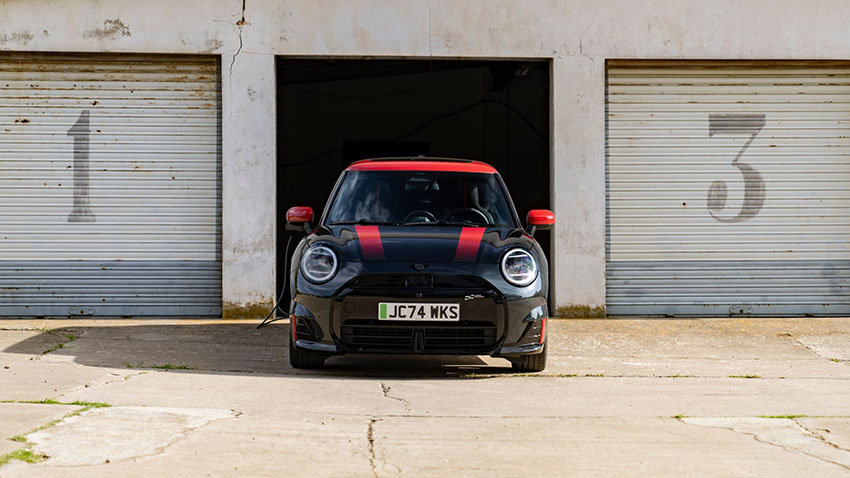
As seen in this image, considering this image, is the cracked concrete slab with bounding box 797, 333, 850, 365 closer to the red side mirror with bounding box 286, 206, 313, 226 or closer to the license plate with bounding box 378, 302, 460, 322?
the license plate with bounding box 378, 302, 460, 322

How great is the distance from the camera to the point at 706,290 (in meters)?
11.8

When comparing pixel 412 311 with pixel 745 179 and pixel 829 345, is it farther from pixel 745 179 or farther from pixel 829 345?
pixel 745 179

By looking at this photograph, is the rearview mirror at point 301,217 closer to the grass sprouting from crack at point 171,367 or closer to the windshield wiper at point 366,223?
the windshield wiper at point 366,223

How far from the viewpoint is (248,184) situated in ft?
37.6

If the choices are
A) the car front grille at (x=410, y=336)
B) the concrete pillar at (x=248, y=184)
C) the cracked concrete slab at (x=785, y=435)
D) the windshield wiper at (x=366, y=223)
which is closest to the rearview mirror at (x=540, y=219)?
the windshield wiper at (x=366, y=223)

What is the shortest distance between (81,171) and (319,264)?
17.7 feet

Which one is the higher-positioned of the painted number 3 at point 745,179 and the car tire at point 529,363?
the painted number 3 at point 745,179

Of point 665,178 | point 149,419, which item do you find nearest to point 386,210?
point 149,419

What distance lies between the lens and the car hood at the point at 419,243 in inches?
278

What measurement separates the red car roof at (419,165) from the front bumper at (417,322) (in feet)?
5.31

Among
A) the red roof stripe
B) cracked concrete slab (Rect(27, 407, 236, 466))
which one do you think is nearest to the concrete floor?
cracked concrete slab (Rect(27, 407, 236, 466))

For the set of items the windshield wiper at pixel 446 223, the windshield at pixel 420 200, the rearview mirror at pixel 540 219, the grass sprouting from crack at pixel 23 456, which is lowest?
the grass sprouting from crack at pixel 23 456

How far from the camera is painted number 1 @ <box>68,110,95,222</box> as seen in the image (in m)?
11.5

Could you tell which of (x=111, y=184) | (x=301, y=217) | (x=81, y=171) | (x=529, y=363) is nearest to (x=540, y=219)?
(x=529, y=363)
